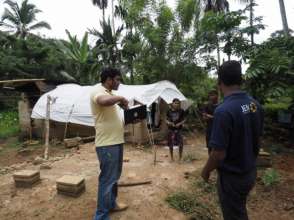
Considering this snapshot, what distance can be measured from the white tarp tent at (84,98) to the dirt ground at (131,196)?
305cm

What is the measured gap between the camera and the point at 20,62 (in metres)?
15.9

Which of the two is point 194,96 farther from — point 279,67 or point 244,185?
point 244,185

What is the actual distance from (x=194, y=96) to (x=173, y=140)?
550 centimetres

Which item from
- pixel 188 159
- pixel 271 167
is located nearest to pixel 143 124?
pixel 188 159

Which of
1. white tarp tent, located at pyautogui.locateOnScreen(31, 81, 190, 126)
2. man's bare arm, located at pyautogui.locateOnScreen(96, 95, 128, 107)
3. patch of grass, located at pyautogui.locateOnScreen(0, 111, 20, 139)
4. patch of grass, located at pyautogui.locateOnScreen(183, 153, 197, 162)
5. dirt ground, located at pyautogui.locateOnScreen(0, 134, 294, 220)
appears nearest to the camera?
man's bare arm, located at pyautogui.locateOnScreen(96, 95, 128, 107)

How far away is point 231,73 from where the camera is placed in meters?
2.06

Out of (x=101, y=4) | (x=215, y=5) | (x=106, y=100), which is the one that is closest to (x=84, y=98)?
(x=106, y=100)

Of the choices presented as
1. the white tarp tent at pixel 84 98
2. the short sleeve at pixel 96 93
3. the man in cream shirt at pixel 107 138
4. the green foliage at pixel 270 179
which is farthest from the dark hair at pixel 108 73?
the white tarp tent at pixel 84 98

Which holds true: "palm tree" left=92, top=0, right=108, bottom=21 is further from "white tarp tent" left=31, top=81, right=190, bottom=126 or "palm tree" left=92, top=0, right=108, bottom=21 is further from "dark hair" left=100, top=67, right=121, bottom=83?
"dark hair" left=100, top=67, right=121, bottom=83

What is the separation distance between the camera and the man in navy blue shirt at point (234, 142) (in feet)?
6.45

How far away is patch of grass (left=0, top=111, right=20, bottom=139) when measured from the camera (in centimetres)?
1285

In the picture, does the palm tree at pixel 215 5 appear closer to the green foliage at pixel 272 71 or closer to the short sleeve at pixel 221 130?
the green foliage at pixel 272 71

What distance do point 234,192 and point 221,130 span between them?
0.56 m

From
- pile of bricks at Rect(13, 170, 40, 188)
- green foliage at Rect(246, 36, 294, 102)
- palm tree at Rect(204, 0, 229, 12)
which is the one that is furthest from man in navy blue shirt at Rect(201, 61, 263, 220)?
palm tree at Rect(204, 0, 229, 12)
